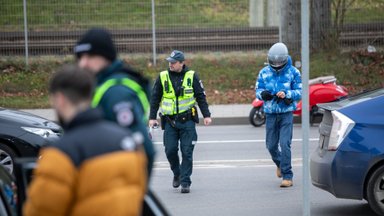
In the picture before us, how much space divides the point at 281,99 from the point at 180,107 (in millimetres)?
1280

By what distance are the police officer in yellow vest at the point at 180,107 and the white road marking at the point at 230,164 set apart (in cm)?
205

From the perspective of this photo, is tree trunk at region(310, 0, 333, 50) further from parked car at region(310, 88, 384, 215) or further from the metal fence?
parked car at region(310, 88, 384, 215)

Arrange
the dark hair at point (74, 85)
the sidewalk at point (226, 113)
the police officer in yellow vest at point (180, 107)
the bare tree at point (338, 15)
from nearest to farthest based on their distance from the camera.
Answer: the dark hair at point (74, 85), the police officer in yellow vest at point (180, 107), the sidewalk at point (226, 113), the bare tree at point (338, 15)

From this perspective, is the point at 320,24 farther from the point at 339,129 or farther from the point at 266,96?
the point at 339,129

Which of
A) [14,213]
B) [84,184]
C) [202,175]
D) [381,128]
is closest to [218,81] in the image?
[202,175]

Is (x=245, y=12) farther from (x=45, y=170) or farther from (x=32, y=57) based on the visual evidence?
(x=45, y=170)

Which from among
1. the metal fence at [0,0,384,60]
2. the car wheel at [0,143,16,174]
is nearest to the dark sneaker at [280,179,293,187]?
the car wheel at [0,143,16,174]

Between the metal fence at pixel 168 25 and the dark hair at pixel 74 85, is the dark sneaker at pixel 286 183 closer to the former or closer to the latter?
the dark hair at pixel 74 85

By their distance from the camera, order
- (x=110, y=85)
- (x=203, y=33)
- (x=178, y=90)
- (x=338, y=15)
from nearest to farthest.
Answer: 1. (x=110, y=85)
2. (x=178, y=90)
3. (x=338, y=15)
4. (x=203, y=33)

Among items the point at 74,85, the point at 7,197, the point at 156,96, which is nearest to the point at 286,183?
the point at 156,96

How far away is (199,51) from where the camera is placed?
79.7ft

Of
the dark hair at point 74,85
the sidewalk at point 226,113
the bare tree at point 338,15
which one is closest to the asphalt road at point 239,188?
the sidewalk at point 226,113

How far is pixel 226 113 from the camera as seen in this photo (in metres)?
20.2

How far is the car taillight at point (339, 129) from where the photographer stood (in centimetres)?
901
